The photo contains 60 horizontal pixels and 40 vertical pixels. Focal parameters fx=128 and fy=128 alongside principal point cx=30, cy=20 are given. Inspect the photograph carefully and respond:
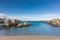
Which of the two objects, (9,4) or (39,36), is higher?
(9,4)

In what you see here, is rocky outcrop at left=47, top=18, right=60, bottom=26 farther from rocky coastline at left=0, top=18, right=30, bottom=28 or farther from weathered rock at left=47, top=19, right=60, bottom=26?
rocky coastline at left=0, top=18, right=30, bottom=28

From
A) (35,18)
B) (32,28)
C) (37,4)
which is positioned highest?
(37,4)

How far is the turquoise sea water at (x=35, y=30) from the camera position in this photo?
1.96 meters

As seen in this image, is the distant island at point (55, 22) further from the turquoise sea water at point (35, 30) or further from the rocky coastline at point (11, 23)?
the rocky coastline at point (11, 23)

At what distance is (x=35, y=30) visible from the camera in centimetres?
198

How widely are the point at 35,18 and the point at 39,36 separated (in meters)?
0.28

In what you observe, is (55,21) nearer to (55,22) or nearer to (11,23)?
(55,22)

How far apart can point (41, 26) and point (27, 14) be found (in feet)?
0.94

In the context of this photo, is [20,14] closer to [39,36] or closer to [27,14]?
[27,14]

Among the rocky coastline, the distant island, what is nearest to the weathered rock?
the distant island

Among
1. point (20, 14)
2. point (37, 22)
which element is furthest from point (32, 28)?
point (20, 14)

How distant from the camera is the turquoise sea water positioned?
196 centimetres

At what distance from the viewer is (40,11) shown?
6.54 feet

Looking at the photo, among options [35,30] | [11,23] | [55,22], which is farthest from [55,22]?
[11,23]
